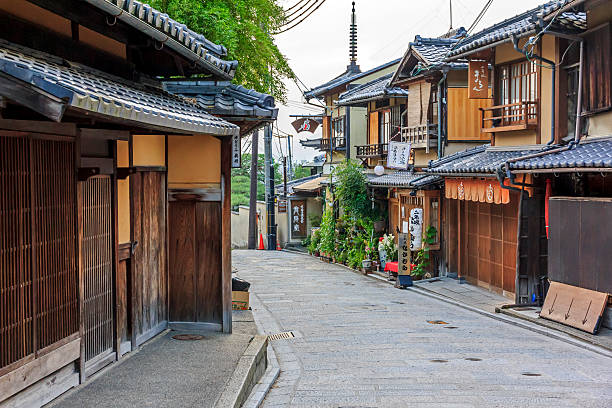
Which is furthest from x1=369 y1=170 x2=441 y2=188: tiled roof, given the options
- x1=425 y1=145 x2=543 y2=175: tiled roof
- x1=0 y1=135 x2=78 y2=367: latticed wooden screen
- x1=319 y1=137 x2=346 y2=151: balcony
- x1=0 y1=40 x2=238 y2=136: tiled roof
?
x1=0 y1=135 x2=78 y2=367: latticed wooden screen

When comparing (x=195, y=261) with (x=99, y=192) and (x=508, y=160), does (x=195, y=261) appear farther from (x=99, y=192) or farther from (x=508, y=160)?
(x=508, y=160)

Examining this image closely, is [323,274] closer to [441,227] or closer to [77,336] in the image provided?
[441,227]

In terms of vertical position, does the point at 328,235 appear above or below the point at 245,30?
below

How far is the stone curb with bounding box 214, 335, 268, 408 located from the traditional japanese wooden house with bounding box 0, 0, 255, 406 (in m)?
1.10

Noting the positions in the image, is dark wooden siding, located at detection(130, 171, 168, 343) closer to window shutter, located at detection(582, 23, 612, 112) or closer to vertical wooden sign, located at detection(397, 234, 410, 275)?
window shutter, located at detection(582, 23, 612, 112)

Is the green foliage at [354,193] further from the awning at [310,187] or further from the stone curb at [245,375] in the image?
the stone curb at [245,375]

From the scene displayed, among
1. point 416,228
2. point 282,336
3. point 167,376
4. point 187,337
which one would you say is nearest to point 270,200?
point 416,228

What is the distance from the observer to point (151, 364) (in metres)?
9.45

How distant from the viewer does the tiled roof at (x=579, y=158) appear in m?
13.0

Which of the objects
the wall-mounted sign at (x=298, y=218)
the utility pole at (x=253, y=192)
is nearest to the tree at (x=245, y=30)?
the utility pole at (x=253, y=192)

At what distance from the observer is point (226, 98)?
12.8 metres

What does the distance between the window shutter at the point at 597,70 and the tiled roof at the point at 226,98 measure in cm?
765

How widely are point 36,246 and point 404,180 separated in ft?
67.0

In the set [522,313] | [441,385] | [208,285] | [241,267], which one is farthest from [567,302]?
[241,267]
